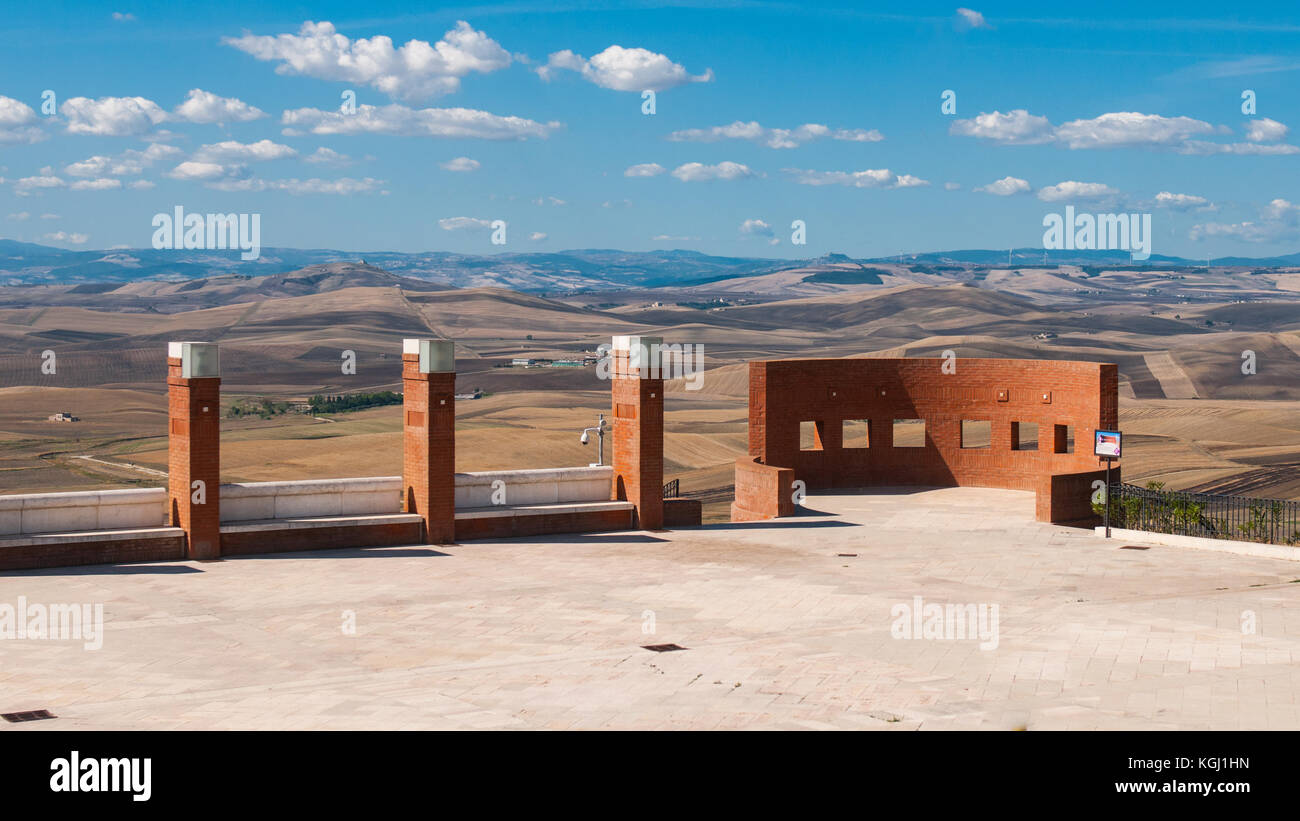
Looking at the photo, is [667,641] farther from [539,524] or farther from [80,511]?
[80,511]

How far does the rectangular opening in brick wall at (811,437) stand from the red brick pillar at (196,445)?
15.8m

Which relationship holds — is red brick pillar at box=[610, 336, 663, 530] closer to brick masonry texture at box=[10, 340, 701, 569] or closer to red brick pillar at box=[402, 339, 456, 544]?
brick masonry texture at box=[10, 340, 701, 569]

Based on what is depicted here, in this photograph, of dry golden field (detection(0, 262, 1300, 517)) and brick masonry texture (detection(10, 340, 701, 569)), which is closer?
brick masonry texture (detection(10, 340, 701, 569))

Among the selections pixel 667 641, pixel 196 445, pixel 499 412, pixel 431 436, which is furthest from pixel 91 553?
pixel 499 412

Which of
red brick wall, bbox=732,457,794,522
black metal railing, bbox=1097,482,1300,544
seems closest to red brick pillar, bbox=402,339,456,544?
red brick wall, bbox=732,457,794,522

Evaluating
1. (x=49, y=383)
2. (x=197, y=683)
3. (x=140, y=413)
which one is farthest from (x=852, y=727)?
(x=49, y=383)

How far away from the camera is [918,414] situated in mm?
33562

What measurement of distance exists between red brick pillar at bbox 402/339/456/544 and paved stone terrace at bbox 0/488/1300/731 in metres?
0.75

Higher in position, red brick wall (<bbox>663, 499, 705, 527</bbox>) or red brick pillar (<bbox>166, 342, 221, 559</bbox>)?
red brick pillar (<bbox>166, 342, 221, 559</bbox>)

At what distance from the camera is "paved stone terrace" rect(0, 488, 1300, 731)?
12.5 metres

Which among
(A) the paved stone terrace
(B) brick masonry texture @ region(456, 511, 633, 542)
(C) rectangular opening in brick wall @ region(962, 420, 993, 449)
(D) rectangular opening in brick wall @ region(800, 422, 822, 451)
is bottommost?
(C) rectangular opening in brick wall @ region(962, 420, 993, 449)

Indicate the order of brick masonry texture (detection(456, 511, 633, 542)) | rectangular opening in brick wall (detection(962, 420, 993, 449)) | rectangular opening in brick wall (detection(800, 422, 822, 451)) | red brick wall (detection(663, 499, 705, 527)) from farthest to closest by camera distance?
rectangular opening in brick wall (detection(962, 420, 993, 449))
rectangular opening in brick wall (detection(800, 422, 822, 451))
red brick wall (detection(663, 499, 705, 527))
brick masonry texture (detection(456, 511, 633, 542))

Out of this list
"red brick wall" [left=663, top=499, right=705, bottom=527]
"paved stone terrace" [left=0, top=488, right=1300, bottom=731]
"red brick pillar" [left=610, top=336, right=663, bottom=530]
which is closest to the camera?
"paved stone terrace" [left=0, top=488, right=1300, bottom=731]

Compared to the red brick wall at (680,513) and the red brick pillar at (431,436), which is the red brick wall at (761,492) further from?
the red brick pillar at (431,436)
